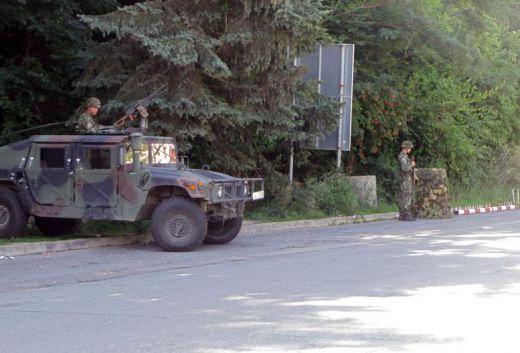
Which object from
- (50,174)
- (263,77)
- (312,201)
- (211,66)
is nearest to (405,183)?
(312,201)

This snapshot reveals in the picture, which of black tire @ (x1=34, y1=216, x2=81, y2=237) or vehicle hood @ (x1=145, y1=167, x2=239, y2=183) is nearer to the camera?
vehicle hood @ (x1=145, y1=167, x2=239, y2=183)

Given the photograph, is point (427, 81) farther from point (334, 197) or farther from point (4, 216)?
point (4, 216)

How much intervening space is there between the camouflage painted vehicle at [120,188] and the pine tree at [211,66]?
2.63m

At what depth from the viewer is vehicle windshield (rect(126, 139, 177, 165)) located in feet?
47.2

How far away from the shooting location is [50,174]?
47.4 ft

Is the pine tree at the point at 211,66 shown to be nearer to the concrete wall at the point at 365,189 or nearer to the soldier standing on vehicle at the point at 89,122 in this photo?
the soldier standing on vehicle at the point at 89,122

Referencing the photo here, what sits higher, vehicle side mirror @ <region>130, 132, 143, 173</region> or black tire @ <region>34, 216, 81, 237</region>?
vehicle side mirror @ <region>130, 132, 143, 173</region>

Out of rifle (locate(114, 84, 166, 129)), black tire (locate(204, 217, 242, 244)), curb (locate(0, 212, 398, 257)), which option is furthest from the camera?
rifle (locate(114, 84, 166, 129))

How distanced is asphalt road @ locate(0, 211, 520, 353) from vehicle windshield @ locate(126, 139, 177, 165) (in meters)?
1.56

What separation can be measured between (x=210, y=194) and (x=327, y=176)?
31.6ft

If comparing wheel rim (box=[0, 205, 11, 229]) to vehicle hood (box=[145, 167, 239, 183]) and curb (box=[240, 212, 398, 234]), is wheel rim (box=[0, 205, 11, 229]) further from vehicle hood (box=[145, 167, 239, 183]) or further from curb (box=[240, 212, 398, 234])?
curb (box=[240, 212, 398, 234])

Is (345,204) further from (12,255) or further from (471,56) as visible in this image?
(12,255)

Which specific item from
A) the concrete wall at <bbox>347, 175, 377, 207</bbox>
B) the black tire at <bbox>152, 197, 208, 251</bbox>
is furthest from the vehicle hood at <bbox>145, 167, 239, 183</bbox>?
the concrete wall at <bbox>347, 175, 377, 207</bbox>

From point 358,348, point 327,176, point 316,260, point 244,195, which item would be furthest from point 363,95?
point 358,348
